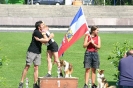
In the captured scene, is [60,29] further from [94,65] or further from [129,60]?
[129,60]

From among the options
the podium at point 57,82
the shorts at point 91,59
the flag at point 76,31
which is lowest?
the podium at point 57,82

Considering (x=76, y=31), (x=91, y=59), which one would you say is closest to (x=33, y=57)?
(x=76, y=31)

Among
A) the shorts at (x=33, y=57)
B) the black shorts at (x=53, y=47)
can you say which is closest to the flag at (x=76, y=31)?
the black shorts at (x=53, y=47)

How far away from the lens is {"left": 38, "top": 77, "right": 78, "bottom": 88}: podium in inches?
589

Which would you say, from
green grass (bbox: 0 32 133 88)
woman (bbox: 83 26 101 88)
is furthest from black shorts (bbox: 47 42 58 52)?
green grass (bbox: 0 32 133 88)

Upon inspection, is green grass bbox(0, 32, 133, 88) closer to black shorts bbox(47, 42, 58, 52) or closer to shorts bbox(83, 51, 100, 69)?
shorts bbox(83, 51, 100, 69)

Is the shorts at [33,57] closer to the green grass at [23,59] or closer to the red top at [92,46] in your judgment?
the green grass at [23,59]

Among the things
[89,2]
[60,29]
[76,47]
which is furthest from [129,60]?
[89,2]

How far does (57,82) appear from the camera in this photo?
1501 centimetres

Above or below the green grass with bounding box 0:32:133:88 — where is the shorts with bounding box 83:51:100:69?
above

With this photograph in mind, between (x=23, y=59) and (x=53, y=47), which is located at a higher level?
(x=53, y=47)

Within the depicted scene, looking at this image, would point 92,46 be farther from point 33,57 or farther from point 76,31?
point 33,57

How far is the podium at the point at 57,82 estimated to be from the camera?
14953mm

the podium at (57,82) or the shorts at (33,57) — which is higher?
the shorts at (33,57)
